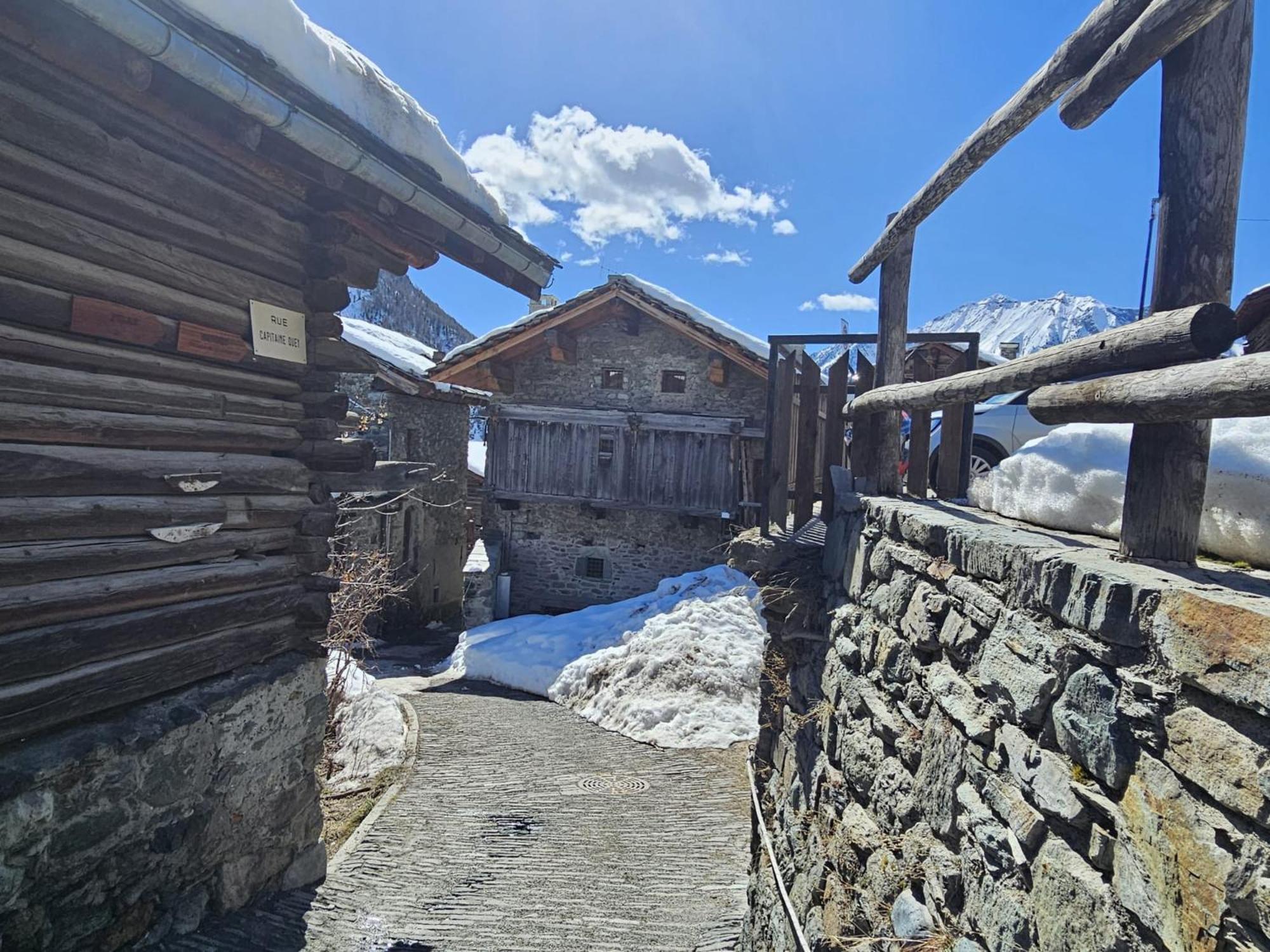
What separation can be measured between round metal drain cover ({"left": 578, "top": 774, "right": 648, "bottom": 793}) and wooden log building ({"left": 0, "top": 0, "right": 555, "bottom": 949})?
10.2ft

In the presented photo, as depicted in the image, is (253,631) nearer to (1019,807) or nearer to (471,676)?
(1019,807)

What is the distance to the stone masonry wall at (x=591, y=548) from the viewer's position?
44.8 ft

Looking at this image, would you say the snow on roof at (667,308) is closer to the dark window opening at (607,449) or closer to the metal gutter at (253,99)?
the dark window opening at (607,449)

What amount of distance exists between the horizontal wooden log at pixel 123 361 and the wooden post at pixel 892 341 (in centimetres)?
370

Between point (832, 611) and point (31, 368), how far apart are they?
4064 millimetres

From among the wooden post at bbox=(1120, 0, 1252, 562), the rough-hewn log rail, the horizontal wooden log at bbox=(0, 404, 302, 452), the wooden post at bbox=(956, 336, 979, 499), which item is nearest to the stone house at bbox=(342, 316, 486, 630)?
the horizontal wooden log at bbox=(0, 404, 302, 452)

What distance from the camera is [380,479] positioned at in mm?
4863

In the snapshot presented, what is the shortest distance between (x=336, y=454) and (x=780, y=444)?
3043mm

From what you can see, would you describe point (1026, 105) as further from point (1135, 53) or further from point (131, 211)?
point (131, 211)

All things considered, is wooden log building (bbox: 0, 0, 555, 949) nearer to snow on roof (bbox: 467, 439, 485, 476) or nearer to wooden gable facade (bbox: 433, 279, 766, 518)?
wooden gable facade (bbox: 433, 279, 766, 518)

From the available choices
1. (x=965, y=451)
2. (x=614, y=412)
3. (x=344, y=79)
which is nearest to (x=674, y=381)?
(x=614, y=412)

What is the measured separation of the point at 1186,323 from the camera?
Result: 4.95 feet

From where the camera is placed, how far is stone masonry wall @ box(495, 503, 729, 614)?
13664 millimetres

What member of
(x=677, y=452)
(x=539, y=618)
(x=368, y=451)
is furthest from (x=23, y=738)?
(x=677, y=452)
